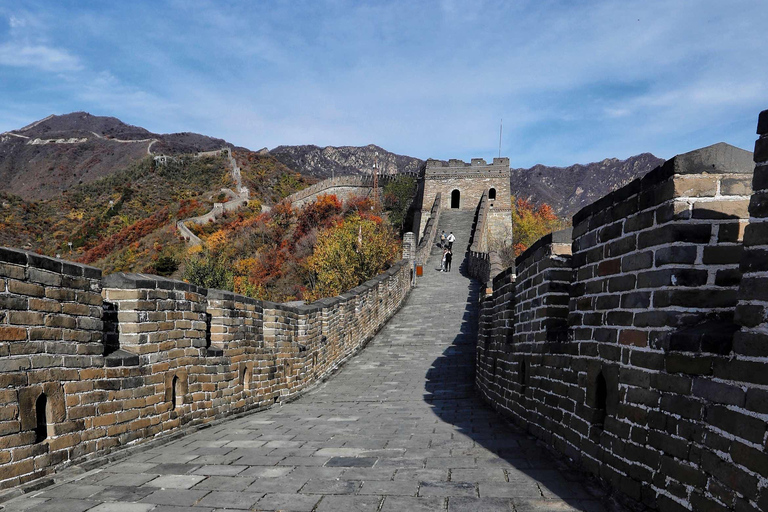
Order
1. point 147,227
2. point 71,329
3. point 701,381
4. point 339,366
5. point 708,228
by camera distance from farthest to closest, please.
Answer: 1. point 147,227
2. point 339,366
3. point 71,329
4. point 708,228
5. point 701,381

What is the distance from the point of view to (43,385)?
3.51m

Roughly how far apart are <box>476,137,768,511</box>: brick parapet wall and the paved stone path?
16.8 inches

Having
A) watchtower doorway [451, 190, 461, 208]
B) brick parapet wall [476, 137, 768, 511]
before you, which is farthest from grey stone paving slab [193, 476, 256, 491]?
watchtower doorway [451, 190, 461, 208]

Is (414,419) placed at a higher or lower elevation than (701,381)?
lower

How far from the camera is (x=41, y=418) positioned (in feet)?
11.6

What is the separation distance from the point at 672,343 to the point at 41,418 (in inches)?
156

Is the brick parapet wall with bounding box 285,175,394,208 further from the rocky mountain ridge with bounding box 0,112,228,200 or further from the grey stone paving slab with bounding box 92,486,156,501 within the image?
the rocky mountain ridge with bounding box 0,112,228,200

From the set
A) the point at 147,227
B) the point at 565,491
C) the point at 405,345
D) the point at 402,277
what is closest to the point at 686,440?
the point at 565,491

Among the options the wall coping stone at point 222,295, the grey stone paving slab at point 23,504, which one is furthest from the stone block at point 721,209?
the wall coping stone at point 222,295

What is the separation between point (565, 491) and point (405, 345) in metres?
10.5

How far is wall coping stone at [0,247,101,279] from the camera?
3320 millimetres

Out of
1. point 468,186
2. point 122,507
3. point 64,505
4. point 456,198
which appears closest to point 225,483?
point 122,507

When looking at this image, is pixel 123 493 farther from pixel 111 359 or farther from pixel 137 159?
pixel 137 159

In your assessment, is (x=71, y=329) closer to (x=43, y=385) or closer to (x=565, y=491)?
(x=43, y=385)
